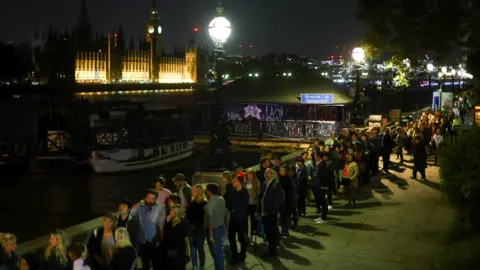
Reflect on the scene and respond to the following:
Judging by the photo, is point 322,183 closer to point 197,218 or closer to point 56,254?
point 197,218

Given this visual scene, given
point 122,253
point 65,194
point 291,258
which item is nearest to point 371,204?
point 291,258

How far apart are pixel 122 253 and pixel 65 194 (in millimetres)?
24154

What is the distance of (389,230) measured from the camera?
11391 millimetres

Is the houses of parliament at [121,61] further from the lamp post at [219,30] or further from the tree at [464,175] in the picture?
the tree at [464,175]

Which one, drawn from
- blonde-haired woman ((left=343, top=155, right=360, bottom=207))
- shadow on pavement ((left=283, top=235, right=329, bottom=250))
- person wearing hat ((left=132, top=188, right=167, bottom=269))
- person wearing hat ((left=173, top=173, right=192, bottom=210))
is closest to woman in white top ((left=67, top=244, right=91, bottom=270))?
person wearing hat ((left=132, top=188, right=167, bottom=269))

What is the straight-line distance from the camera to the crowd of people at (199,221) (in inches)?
255

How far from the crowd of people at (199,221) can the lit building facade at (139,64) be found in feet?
279

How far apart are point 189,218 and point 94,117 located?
4217 centimetres

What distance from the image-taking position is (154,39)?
127 meters

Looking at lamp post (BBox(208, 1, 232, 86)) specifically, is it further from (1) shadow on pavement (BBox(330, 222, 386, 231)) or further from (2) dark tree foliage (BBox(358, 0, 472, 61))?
(1) shadow on pavement (BBox(330, 222, 386, 231))

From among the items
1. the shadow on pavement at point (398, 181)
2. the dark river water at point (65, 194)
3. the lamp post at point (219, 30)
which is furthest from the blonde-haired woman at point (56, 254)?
the dark river water at point (65, 194)

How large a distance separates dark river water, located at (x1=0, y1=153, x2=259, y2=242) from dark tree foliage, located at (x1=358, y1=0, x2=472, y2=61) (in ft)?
44.2

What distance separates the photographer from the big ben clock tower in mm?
116250

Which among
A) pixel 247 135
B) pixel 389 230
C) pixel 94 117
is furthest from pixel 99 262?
pixel 94 117
